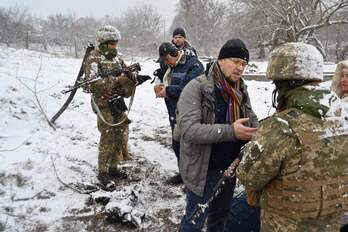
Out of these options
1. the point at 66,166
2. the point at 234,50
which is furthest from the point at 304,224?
the point at 66,166

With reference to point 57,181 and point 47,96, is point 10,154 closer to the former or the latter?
point 57,181

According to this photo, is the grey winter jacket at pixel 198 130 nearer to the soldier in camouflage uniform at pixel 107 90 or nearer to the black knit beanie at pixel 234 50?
the black knit beanie at pixel 234 50

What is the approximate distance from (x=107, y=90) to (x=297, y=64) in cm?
290

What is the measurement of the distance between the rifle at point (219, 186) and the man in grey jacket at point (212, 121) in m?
0.09

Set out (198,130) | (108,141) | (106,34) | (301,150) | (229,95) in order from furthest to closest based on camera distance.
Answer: (108,141), (106,34), (229,95), (198,130), (301,150)

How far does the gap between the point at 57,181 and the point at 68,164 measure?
47cm

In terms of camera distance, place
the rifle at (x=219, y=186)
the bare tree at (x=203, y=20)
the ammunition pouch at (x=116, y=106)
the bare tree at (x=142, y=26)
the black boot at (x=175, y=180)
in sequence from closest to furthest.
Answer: the rifle at (x=219, y=186) → the ammunition pouch at (x=116, y=106) → the black boot at (x=175, y=180) → the bare tree at (x=203, y=20) → the bare tree at (x=142, y=26)

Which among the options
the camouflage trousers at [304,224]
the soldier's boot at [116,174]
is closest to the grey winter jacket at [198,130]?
the camouflage trousers at [304,224]

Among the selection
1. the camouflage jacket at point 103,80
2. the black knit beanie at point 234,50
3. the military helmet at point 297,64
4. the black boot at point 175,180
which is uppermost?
the black knit beanie at point 234,50

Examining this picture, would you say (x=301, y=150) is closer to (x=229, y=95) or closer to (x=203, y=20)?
(x=229, y=95)

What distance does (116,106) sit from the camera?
175 inches

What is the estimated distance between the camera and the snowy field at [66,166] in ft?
12.6

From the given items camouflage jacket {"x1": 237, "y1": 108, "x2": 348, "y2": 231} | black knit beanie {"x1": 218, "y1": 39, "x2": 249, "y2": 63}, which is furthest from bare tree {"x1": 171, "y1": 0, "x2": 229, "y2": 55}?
camouflage jacket {"x1": 237, "y1": 108, "x2": 348, "y2": 231}

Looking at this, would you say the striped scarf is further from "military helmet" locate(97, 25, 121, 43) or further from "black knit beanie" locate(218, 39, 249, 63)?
"military helmet" locate(97, 25, 121, 43)
